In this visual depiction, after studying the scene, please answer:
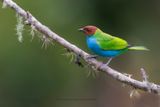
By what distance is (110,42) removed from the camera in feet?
24.3

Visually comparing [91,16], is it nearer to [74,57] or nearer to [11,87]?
[11,87]

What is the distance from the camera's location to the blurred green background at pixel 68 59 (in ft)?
48.3

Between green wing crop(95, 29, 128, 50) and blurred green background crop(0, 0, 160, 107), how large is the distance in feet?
20.2

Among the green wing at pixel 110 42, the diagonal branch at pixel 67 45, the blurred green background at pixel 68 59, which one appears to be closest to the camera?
the diagonal branch at pixel 67 45

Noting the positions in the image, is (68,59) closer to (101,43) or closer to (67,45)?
(101,43)

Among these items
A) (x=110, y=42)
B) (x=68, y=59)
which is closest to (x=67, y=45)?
(x=110, y=42)

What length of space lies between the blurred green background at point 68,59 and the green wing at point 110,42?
6.16 metres

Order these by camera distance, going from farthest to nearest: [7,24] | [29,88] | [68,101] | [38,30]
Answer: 1. [68,101]
2. [29,88]
3. [7,24]
4. [38,30]

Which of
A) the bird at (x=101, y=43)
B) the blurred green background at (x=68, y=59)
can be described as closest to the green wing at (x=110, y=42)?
the bird at (x=101, y=43)

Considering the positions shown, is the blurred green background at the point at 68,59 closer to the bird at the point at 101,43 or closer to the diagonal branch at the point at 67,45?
the bird at the point at 101,43

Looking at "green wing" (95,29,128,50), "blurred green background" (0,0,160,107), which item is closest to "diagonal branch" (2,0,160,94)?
"green wing" (95,29,128,50)

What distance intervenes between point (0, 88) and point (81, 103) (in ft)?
6.73

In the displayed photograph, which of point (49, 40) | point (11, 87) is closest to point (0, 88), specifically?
point (11, 87)

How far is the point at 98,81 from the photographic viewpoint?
16.0 m
